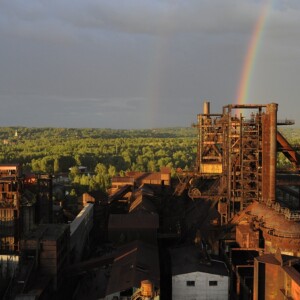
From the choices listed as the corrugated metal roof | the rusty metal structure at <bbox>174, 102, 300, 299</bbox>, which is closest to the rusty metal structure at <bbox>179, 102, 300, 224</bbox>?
the rusty metal structure at <bbox>174, 102, 300, 299</bbox>

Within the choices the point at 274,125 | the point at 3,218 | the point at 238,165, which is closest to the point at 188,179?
the point at 238,165

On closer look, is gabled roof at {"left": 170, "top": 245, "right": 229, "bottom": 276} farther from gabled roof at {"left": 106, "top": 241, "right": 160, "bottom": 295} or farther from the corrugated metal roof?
the corrugated metal roof

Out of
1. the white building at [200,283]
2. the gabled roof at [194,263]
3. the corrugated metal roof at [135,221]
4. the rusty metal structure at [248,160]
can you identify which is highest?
the rusty metal structure at [248,160]

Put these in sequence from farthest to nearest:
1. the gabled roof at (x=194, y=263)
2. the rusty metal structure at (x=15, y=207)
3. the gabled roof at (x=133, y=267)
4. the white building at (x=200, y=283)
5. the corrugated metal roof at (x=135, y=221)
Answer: the corrugated metal roof at (x=135, y=221)
the rusty metal structure at (x=15, y=207)
the gabled roof at (x=194, y=263)
the white building at (x=200, y=283)
the gabled roof at (x=133, y=267)

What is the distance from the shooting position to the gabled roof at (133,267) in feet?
68.4

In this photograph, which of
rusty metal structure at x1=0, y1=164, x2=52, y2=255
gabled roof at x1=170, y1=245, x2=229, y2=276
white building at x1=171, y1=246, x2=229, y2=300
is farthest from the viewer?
rusty metal structure at x1=0, y1=164, x2=52, y2=255

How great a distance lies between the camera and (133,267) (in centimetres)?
2241

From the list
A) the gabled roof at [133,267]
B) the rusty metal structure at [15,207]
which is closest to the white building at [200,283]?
the gabled roof at [133,267]

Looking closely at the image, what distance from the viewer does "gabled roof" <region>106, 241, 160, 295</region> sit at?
821 inches

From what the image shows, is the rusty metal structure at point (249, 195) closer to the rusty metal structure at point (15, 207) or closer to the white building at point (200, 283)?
the white building at point (200, 283)

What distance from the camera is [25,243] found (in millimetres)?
25094

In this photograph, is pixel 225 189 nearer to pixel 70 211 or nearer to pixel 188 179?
pixel 188 179

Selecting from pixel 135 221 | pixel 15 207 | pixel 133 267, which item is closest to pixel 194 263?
pixel 133 267

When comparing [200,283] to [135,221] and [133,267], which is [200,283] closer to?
[133,267]
